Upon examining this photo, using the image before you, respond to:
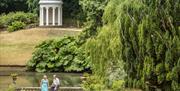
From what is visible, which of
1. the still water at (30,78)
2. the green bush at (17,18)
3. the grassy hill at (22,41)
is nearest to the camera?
the still water at (30,78)

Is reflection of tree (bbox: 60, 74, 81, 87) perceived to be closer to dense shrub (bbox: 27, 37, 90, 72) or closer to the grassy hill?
dense shrub (bbox: 27, 37, 90, 72)

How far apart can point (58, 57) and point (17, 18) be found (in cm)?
1648

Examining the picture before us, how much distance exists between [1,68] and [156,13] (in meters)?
29.1

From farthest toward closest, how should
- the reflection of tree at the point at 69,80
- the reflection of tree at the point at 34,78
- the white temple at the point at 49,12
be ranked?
the white temple at the point at 49,12 < the reflection of tree at the point at 34,78 < the reflection of tree at the point at 69,80

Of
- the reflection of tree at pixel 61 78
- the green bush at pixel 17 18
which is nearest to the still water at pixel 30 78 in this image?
the reflection of tree at pixel 61 78

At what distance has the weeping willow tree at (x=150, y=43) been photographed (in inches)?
A: 986

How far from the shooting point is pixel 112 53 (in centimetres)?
2788

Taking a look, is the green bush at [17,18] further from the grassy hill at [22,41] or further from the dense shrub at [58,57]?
A: the dense shrub at [58,57]

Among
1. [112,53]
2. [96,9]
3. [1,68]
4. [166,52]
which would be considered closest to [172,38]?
[166,52]

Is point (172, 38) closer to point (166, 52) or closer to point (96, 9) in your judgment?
point (166, 52)

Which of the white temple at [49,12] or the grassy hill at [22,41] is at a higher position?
the white temple at [49,12]

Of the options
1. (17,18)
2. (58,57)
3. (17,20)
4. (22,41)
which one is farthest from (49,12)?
(58,57)

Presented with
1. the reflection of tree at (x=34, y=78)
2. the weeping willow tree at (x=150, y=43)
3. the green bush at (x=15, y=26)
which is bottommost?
the reflection of tree at (x=34, y=78)

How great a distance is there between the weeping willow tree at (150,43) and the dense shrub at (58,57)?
22.1 meters
